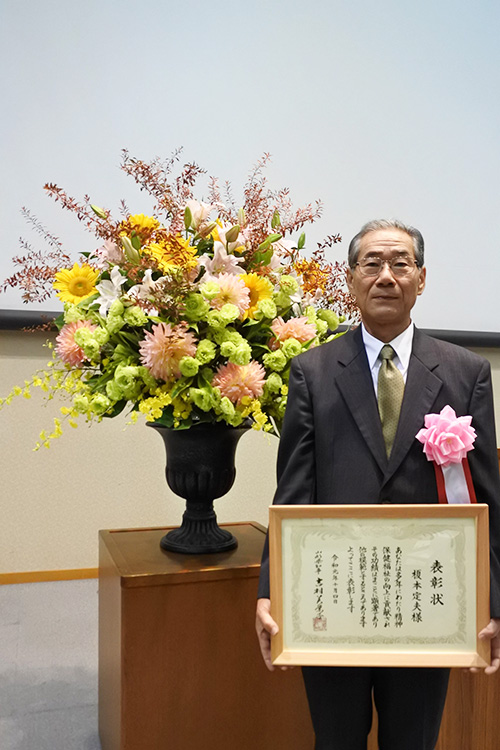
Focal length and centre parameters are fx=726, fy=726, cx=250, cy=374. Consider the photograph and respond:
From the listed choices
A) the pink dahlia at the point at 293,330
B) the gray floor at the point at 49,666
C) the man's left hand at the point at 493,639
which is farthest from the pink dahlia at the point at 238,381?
the gray floor at the point at 49,666

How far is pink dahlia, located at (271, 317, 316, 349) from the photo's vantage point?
63.5 inches

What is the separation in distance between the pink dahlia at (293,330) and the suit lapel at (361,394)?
26 cm

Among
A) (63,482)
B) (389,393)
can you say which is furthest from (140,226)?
(63,482)

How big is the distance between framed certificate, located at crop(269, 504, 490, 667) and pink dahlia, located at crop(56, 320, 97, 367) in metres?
0.65

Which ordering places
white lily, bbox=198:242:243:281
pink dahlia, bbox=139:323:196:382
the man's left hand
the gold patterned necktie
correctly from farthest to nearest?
white lily, bbox=198:242:243:281
pink dahlia, bbox=139:323:196:382
the gold patterned necktie
the man's left hand

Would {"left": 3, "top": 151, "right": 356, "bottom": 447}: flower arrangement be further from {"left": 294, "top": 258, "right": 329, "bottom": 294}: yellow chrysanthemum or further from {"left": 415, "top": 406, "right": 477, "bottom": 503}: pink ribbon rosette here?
{"left": 415, "top": 406, "right": 477, "bottom": 503}: pink ribbon rosette

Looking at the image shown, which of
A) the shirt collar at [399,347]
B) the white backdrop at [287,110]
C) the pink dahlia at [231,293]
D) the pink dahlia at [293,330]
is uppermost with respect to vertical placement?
the white backdrop at [287,110]

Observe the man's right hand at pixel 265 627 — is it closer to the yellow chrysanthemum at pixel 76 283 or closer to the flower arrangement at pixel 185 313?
the flower arrangement at pixel 185 313

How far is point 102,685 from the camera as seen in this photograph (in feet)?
6.04

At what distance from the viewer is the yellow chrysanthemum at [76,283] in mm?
1670

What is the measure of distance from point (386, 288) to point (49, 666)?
1.80 m

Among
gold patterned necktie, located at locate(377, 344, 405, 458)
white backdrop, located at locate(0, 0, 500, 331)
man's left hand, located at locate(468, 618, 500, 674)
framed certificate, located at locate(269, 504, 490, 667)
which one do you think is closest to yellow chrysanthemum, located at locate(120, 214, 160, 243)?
gold patterned necktie, located at locate(377, 344, 405, 458)

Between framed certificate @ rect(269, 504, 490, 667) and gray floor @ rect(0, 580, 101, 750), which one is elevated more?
framed certificate @ rect(269, 504, 490, 667)

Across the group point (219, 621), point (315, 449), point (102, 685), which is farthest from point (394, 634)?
point (102, 685)
